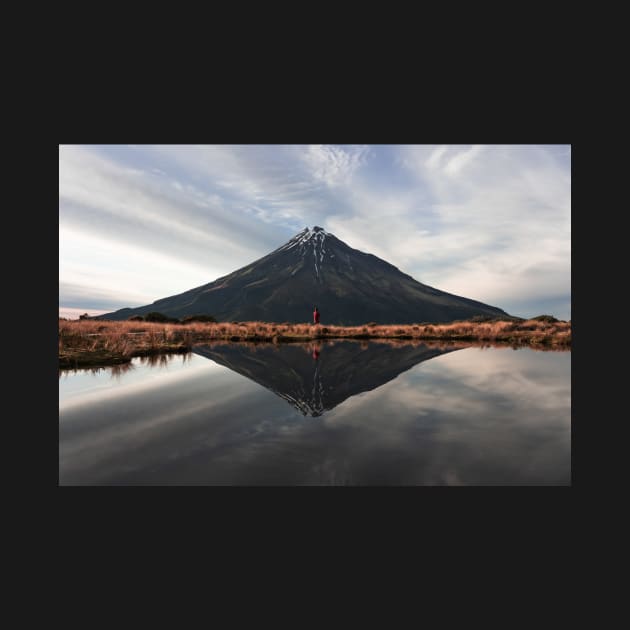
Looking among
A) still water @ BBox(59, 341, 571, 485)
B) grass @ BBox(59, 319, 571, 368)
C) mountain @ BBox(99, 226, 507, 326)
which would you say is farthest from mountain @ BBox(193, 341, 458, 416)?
mountain @ BBox(99, 226, 507, 326)

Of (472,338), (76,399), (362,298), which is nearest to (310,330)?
(472,338)

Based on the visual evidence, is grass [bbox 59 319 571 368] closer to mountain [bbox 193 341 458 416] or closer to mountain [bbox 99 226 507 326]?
mountain [bbox 193 341 458 416]

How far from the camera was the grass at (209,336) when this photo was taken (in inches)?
611

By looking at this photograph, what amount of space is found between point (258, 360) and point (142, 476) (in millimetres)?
10430

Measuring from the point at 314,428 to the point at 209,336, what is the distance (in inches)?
960

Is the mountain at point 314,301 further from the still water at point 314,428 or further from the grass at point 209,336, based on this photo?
the still water at point 314,428

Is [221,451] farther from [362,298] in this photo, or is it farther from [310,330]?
[362,298]

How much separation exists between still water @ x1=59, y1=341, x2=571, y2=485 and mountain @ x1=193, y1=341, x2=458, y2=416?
0.29ft

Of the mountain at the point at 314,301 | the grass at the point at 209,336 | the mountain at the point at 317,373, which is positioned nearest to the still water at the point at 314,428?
the mountain at the point at 317,373

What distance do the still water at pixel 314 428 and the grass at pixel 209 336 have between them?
4106 mm

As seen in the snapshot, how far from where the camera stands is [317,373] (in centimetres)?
1209

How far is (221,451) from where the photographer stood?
5430 mm

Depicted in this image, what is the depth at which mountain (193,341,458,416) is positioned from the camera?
8.79 meters

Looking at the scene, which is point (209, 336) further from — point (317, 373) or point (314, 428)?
point (314, 428)
